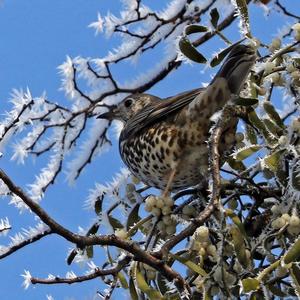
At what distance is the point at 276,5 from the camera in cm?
306

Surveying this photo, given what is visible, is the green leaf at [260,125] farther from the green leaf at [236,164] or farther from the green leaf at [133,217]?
the green leaf at [133,217]

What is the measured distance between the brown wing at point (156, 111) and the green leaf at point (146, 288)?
102 cm

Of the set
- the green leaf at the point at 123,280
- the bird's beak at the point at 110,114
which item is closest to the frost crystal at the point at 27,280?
the green leaf at the point at 123,280

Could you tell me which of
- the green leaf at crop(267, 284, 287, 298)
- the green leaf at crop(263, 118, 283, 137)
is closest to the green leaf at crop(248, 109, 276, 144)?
the green leaf at crop(263, 118, 283, 137)

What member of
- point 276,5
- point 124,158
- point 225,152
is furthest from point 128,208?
point 276,5

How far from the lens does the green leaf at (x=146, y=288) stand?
2154 millimetres

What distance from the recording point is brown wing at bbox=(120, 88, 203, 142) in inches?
124

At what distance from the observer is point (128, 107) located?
12.9 feet

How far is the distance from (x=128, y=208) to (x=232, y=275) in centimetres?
77

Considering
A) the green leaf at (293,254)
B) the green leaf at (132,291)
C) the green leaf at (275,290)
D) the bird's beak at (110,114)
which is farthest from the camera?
the bird's beak at (110,114)

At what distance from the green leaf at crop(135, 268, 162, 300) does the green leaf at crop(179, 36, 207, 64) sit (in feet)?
2.23

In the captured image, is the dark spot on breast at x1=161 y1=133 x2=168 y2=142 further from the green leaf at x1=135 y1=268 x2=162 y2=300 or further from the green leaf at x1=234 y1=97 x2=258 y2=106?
the green leaf at x1=135 y1=268 x2=162 y2=300

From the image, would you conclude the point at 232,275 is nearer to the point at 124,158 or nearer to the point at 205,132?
the point at 205,132

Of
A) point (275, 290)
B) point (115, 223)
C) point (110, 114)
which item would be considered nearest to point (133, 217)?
point (115, 223)
